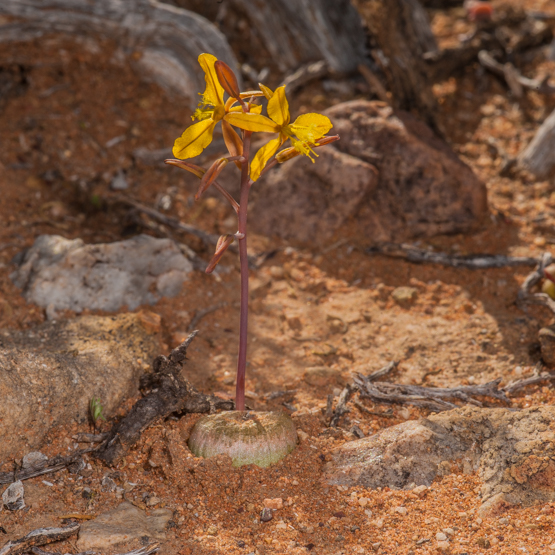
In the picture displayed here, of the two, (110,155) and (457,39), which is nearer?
(110,155)

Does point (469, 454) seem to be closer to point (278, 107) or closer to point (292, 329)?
point (292, 329)

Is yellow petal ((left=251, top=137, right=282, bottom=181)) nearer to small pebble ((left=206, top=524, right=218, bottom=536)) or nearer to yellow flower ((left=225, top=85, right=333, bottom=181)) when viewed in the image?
yellow flower ((left=225, top=85, right=333, bottom=181))

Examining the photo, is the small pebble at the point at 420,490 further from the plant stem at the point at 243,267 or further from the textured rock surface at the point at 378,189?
the textured rock surface at the point at 378,189

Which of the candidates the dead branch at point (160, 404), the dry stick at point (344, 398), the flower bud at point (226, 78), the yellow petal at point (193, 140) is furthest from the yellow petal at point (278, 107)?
the dry stick at point (344, 398)

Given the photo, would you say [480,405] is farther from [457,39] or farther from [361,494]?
[457,39]

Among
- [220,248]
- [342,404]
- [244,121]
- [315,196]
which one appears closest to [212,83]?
[244,121]

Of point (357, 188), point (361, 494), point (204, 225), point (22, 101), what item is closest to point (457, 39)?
point (357, 188)
